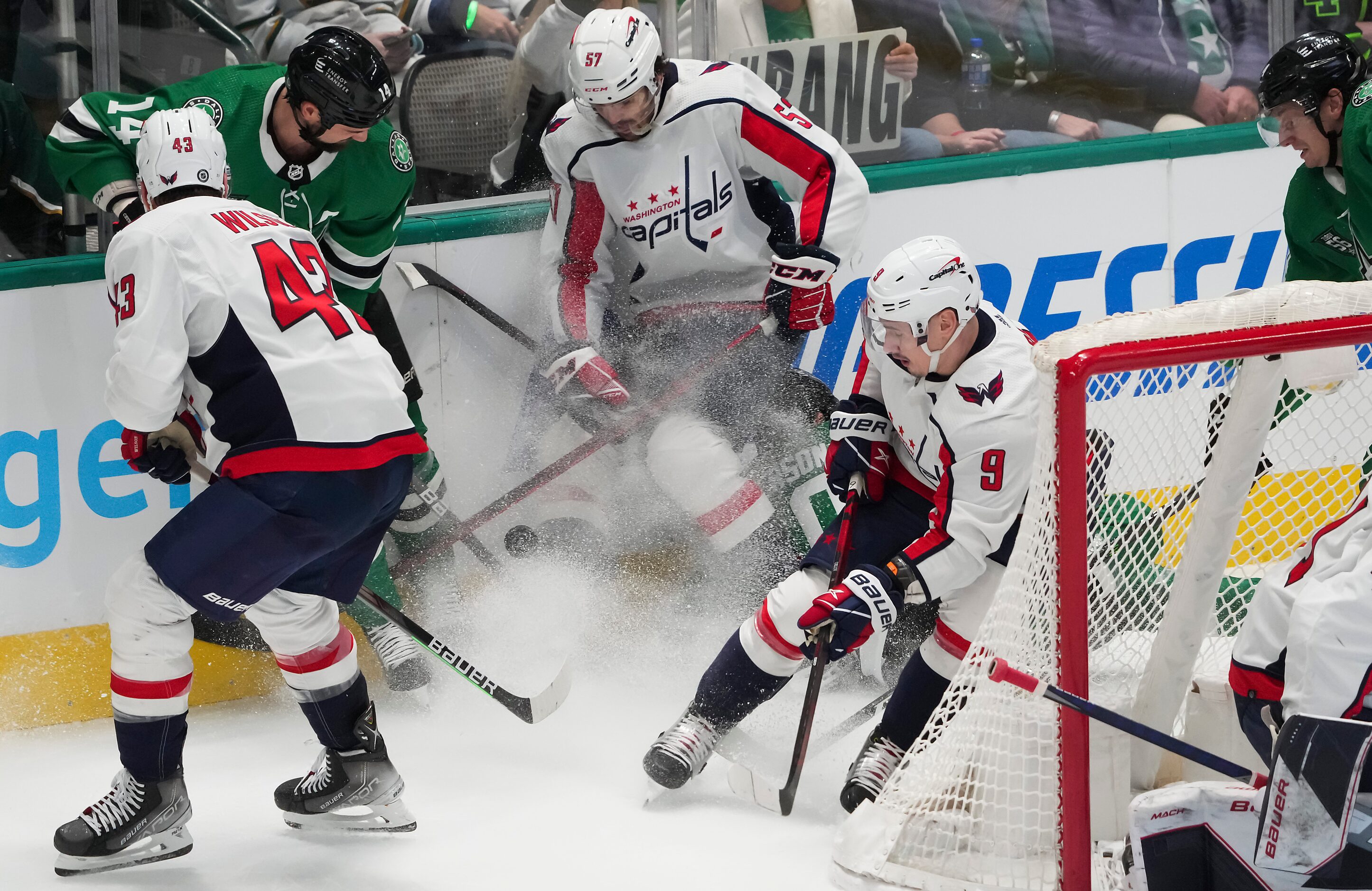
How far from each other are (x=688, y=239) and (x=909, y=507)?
3.01 feet

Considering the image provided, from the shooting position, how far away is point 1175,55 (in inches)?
152

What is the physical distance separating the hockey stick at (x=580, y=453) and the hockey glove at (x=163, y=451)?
3.02ft

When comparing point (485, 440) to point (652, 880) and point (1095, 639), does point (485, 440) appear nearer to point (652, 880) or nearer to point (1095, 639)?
point (652, 880)

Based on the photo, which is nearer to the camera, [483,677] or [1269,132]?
[483,677]

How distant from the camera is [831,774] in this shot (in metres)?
2.71

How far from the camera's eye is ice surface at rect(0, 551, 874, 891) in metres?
2.31

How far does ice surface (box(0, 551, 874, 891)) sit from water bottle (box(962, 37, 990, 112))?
1.52 m

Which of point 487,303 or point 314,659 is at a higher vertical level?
point 487,303

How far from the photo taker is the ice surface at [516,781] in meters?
2.31

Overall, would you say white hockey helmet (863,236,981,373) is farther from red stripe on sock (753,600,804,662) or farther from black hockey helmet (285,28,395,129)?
black hockey helmet (285,28,395,129)

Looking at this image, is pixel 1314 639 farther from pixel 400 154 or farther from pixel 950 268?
pixel 400 154

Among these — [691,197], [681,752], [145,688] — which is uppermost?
[691,197]

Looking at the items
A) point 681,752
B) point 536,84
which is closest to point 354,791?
point 681,752

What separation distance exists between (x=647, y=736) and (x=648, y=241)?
112cm
